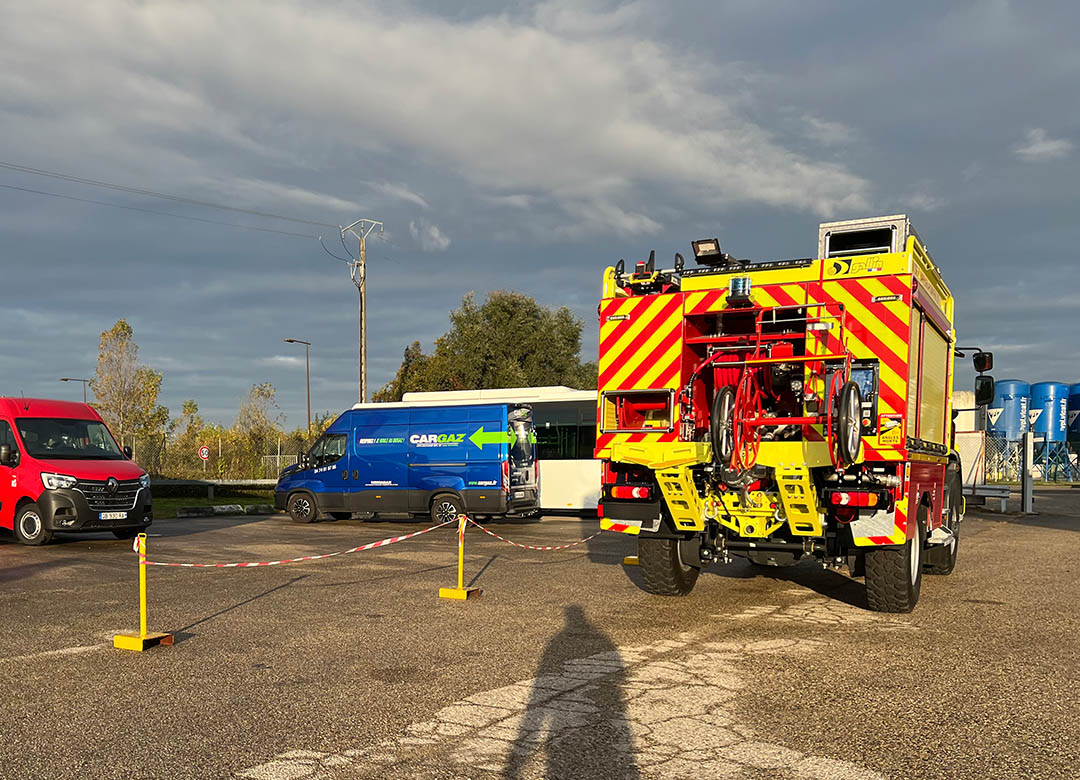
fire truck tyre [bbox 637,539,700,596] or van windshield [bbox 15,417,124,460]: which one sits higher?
van windshield [bbox 15,417,124,460]

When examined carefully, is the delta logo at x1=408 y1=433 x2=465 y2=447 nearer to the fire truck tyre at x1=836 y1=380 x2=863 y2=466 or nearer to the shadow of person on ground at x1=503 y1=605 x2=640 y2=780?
the shadow of person on ground at x1=503 y1=605 x2=640 y2=780

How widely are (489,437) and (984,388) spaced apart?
9.57 metres

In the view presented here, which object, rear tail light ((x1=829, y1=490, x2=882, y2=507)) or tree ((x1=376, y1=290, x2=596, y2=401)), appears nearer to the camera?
rear tail light ((x1=829, y1=490, x2=882, y2=507))

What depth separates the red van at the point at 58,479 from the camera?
Answer: 14578mm

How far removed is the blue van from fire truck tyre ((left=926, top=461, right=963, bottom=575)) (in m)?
9.43

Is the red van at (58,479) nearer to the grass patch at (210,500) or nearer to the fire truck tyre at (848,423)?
the grass patch at (210,500)

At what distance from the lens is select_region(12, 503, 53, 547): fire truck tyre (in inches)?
576

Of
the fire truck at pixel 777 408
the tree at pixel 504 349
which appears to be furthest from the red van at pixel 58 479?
the tree at pixel 504 349

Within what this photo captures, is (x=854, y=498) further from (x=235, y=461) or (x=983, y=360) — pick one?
(x=235, y=461)

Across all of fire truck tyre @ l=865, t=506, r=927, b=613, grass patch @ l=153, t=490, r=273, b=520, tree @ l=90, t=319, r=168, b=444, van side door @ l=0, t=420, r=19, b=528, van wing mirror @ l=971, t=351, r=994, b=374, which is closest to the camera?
fire truck tyre @ l=865, t=506, r=927, b=613

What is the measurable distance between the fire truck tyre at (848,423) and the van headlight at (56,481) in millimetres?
11893

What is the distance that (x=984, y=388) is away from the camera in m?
14.0

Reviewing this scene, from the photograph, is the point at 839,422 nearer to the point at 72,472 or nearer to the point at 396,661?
the point at 396,661

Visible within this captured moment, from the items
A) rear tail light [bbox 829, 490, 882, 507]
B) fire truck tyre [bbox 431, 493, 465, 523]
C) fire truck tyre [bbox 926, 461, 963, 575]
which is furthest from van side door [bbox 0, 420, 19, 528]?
fire truck tyre [bbox 926, 461, 963, 575]
